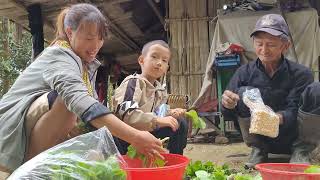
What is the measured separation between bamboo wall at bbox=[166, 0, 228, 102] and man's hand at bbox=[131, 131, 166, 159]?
15.1ft

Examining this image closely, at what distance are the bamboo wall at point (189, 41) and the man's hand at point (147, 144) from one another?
4.59 m

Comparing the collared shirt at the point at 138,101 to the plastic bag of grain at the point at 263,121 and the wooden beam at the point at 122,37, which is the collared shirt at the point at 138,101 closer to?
the plastic bag of grain at the point at 263,121

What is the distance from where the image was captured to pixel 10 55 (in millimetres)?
10141

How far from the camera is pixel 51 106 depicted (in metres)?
2.14

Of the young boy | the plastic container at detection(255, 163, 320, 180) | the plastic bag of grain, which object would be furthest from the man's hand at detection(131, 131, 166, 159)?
the plastic bag of grain

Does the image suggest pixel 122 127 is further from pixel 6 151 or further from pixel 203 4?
pixel 203 4

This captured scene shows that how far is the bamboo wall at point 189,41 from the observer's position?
21.2 ft

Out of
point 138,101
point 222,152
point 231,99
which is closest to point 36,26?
point 222,152

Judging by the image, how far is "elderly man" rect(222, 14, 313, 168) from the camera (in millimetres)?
3201

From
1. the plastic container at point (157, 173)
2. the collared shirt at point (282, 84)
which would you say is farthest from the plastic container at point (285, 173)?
the collared shirt at point (282, 84)

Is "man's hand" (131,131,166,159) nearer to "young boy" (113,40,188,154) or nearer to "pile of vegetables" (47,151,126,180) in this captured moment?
"pile of vegetables" (47,151,126,180)

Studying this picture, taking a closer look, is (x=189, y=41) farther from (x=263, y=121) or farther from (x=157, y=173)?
(x=157, y=173)

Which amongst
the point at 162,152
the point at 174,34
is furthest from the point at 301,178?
the point at 174,34

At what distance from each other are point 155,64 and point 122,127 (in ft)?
4.54
